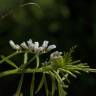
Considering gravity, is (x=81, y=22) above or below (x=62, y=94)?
above

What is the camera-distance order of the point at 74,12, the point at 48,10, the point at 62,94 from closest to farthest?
the point at 62,94, the point at 48,10, the point at 74,12

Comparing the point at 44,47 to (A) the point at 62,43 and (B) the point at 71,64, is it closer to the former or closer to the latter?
(B) the point at 71,64

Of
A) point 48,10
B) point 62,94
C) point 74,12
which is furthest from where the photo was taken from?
point 74,12

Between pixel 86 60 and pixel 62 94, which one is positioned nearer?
pixel 62 94

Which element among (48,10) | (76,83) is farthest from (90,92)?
(48,10)

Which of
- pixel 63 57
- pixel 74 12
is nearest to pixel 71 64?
pixel 63 57

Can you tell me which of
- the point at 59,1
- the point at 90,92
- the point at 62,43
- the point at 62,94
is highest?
the point at 59,1
